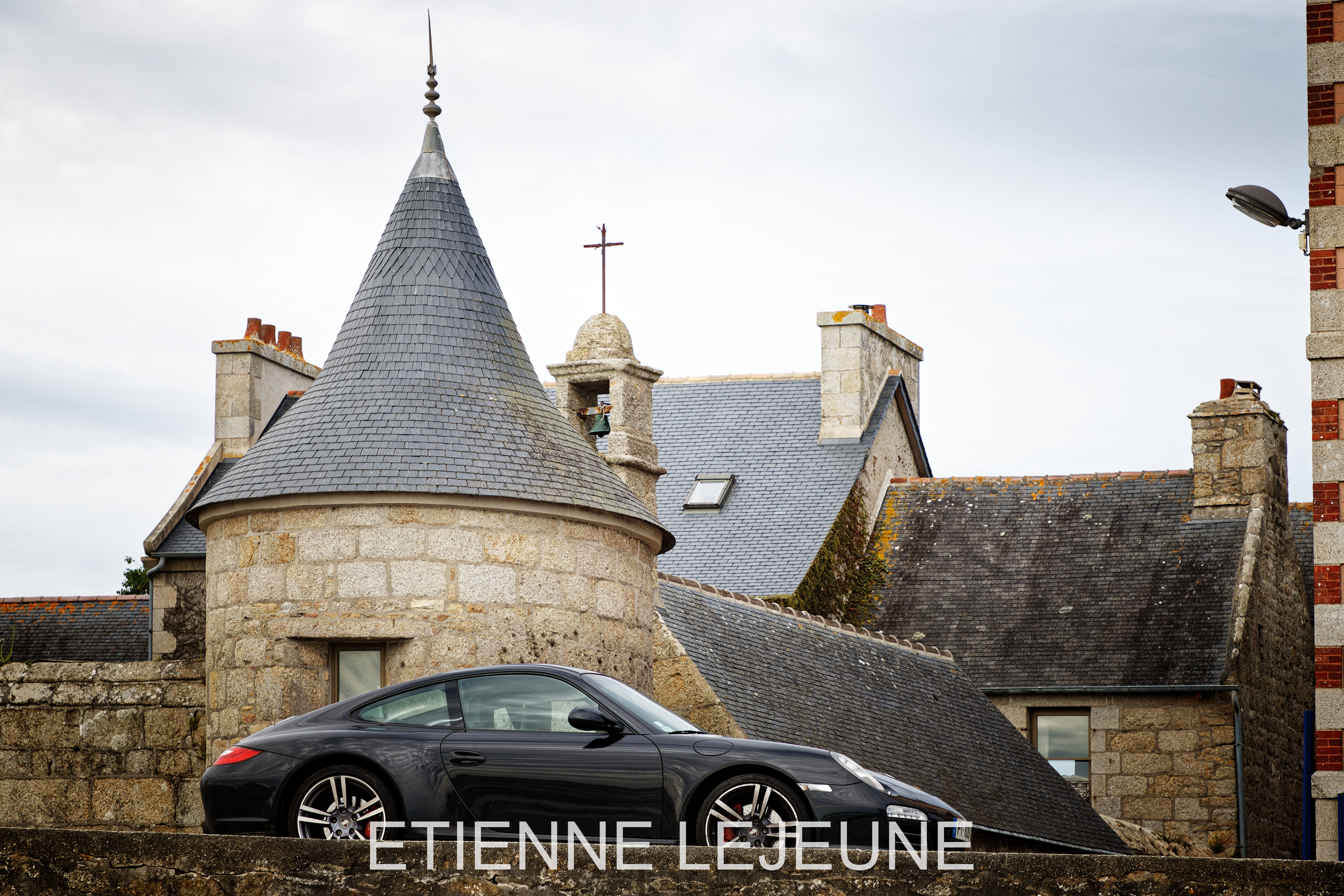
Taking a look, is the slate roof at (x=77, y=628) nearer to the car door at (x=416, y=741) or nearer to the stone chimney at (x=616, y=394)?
the stone chimney at (x=616, y=394)

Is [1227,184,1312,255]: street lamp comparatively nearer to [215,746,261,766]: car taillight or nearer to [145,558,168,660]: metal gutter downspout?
[215,746,261,766]: car taillight

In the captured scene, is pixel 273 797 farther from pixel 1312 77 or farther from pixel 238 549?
pixel 1312 77

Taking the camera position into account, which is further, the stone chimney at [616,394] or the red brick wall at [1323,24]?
the stone chimney at [616,394]

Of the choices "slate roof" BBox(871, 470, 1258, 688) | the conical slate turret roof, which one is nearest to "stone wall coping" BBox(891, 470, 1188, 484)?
"slate roof" BBox(871, 470, 1258, 688)

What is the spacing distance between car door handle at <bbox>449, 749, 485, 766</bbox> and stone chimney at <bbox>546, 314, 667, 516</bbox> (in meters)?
9.09

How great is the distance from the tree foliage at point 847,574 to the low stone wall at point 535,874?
1605 cm

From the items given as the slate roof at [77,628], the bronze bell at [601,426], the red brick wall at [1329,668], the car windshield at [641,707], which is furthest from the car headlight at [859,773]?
the slate roof at [77,628]

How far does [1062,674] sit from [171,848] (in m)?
17.3

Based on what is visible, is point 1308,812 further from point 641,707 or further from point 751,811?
point 751,811

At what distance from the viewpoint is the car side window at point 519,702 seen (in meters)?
9.95

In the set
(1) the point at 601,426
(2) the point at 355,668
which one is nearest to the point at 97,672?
(2) the point at 355,668

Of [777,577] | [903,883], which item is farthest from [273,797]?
[777,577]

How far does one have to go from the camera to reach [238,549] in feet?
46.4

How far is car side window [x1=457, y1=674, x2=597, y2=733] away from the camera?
995cm
